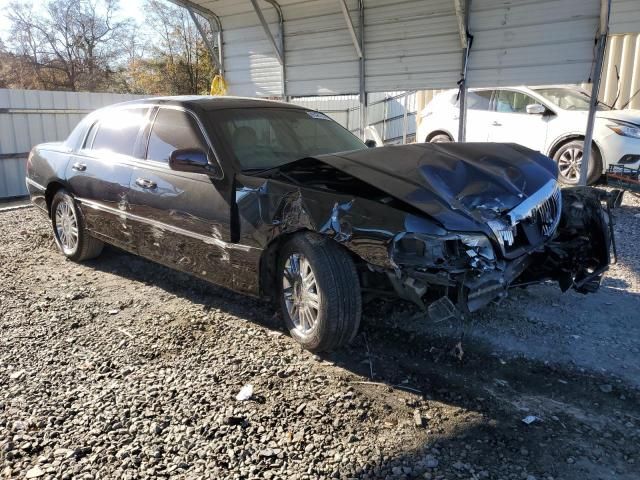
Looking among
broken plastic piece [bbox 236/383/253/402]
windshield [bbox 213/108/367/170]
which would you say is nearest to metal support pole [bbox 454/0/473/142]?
windshield [bbox 213/108/367/170]

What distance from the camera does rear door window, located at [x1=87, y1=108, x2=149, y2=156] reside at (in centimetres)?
475

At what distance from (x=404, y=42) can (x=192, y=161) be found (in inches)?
207

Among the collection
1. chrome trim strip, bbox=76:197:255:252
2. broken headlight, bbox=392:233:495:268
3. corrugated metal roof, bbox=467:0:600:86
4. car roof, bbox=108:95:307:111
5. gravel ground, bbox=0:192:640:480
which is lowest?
gravel ground, bbox=0:192:640:480

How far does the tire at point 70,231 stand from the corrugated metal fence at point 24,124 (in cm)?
572

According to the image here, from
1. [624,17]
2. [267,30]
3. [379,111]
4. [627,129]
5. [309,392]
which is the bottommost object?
[309,392]

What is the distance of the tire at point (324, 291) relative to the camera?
127 inches

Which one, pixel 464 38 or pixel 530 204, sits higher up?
pixel 464 38

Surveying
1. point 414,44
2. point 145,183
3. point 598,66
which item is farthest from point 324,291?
point 414,44

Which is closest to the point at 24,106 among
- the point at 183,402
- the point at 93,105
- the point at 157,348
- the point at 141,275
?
the point at 93,105

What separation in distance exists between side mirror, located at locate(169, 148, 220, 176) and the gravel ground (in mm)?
1147

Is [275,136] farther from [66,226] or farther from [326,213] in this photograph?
[66,226]

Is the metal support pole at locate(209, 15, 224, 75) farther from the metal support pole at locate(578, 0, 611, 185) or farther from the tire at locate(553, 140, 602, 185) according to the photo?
the metal support pole at locate(578, 0, 611, 185)

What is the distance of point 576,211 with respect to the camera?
391 centimetres

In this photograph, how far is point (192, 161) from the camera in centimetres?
382
